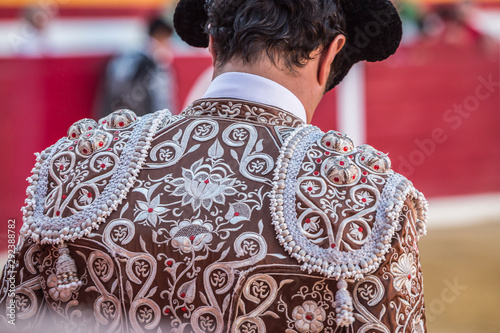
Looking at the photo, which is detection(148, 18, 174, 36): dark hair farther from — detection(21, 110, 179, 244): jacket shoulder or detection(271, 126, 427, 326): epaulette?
detection(271, 126, 427, 326): epaulette

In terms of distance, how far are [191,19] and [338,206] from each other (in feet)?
2.15

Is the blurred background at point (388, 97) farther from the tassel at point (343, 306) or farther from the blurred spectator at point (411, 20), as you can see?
the tassel at point (343, 306)

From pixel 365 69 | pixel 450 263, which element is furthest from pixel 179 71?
pixel 450 263

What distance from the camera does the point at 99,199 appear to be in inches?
40.8

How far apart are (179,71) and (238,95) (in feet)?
15.9

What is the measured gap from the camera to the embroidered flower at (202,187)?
100cm

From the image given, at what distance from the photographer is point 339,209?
0.97m

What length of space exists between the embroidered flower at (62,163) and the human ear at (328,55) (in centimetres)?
44

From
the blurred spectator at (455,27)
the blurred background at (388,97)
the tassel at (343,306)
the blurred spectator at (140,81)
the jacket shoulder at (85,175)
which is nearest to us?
the tassel at (343,306)

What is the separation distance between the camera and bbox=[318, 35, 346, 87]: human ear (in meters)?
1.15

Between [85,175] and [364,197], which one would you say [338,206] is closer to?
[364,197]

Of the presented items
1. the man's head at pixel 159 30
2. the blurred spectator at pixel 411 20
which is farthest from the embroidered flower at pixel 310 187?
the blurred spectator at pixel 411 20

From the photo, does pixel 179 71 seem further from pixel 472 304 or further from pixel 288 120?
pixel 288 120

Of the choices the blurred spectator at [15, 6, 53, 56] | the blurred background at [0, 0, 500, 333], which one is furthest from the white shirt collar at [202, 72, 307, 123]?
the blurred spectator at [15, 6, 53, 56]
